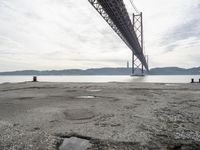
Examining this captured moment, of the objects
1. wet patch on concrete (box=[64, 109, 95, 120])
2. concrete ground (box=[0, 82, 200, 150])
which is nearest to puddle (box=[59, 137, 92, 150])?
concrete ground (box=[0, 82, 200, 150])

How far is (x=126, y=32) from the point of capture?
35.1m

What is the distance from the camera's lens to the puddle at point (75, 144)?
326cm

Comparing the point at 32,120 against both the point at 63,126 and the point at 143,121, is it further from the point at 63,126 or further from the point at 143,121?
the point at 143,121

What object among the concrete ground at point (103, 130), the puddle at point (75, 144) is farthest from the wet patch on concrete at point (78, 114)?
the puddle at point (75, 144)

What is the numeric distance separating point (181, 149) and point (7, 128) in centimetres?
371

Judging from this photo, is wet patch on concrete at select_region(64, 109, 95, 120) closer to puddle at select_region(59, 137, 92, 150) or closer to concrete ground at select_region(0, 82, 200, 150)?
concrete ground at select_region(0, 82, 200, 150)

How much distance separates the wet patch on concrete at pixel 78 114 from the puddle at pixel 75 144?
148 cm

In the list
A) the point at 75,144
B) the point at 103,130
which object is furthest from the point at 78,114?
the point at 75,144

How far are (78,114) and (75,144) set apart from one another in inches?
83.6

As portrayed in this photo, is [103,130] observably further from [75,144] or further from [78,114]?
[78,114]

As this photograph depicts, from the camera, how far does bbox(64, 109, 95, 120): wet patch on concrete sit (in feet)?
17.0

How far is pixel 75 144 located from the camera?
3.41m

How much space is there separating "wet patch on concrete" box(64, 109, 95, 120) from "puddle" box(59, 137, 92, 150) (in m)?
1.48

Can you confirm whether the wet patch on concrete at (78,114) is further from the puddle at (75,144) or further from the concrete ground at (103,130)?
the puddle at (75,144)
